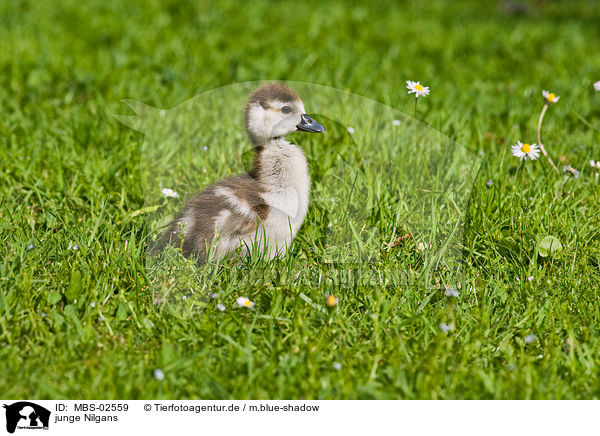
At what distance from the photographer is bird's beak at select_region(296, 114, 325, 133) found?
3501 mm

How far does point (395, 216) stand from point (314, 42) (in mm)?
4735

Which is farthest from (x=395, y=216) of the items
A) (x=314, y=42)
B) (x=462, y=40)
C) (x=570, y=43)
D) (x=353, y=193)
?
(x=570, y=43)

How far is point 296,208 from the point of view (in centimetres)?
353

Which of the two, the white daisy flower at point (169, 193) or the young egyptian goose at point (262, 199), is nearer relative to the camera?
the young egyptian goose at point (262, 199)

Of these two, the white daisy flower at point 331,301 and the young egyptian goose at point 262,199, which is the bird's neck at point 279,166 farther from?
the white daisy flower at point 331,301

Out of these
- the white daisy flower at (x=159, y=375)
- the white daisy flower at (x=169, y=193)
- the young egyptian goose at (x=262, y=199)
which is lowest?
the white daisy flower at (x=159, y=375)

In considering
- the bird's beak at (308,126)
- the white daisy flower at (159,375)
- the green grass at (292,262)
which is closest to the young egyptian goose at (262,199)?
→ the bird's beak at (308,126)

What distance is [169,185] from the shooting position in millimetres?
4387

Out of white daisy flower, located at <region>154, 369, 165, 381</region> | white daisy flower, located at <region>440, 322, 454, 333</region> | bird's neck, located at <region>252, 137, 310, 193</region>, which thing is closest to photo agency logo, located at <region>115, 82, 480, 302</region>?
bird's neck, located at <region>252, 137, 310, 193</region>

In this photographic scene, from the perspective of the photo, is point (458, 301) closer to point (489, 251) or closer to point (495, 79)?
point (489, 251)

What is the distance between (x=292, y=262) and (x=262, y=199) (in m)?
0.38

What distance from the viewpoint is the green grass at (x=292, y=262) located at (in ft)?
9.69
